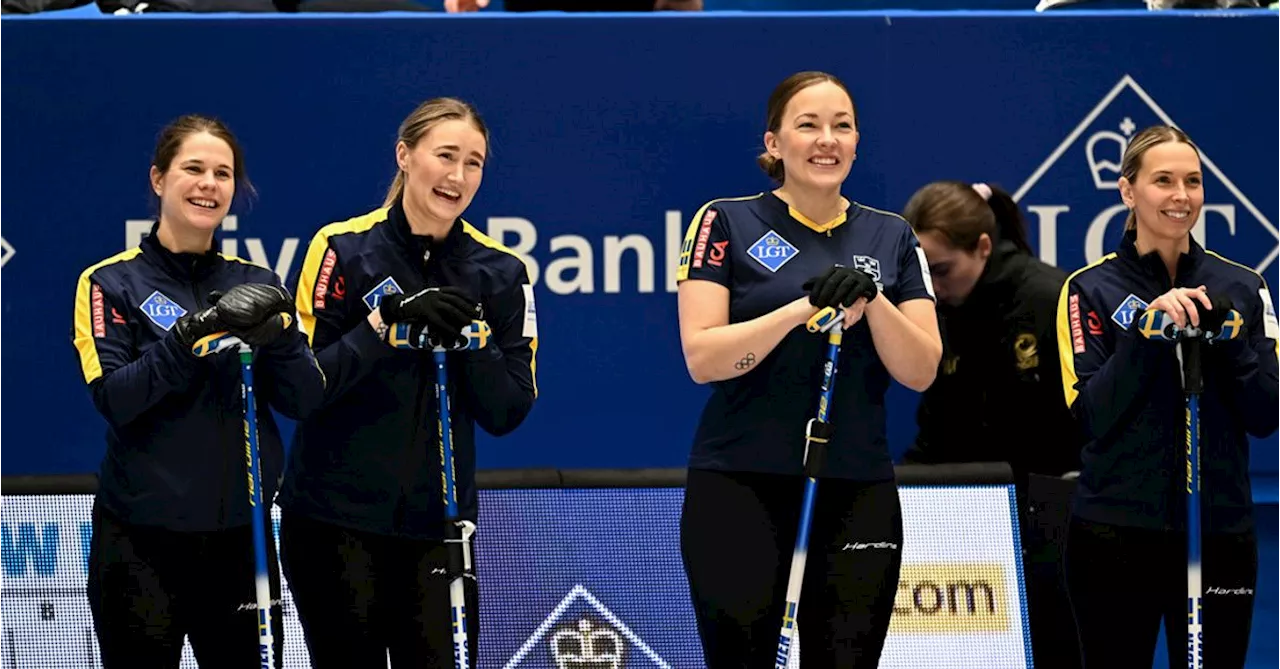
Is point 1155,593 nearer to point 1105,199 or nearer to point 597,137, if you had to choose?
point 1105,199

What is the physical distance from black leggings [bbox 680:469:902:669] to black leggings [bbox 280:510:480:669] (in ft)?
1.94

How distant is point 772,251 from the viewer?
149 inches

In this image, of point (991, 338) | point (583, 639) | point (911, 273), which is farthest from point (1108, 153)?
point (583, 639)

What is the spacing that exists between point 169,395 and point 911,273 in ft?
5.56

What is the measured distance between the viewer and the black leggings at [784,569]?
11.9 ft

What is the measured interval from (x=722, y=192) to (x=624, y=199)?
34cm

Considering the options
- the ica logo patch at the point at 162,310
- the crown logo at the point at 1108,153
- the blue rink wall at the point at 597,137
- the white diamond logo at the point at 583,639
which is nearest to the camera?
the ica logo patch at the point at 162,310

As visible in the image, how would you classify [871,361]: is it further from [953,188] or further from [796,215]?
[953,188]

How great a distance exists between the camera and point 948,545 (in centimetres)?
521

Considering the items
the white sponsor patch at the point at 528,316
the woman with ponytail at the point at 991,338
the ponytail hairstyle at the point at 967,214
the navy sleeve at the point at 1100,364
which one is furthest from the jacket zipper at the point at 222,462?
the ponytail hairstyle at the point at 967,214

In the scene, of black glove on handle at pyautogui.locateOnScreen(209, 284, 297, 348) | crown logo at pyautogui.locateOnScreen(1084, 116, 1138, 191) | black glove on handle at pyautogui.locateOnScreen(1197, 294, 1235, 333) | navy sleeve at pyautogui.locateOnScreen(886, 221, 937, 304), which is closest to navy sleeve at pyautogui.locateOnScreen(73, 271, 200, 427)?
black glove on handle at pyautogui.locateOnScreen(209, 284, 297, 348)

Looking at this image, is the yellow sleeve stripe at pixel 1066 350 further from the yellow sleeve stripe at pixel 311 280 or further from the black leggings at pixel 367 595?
the yellow sleeve stripe at pixel 311 280

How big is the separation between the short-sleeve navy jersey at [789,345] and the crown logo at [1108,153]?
2.27 metres

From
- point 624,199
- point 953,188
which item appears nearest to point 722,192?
point 624,199
